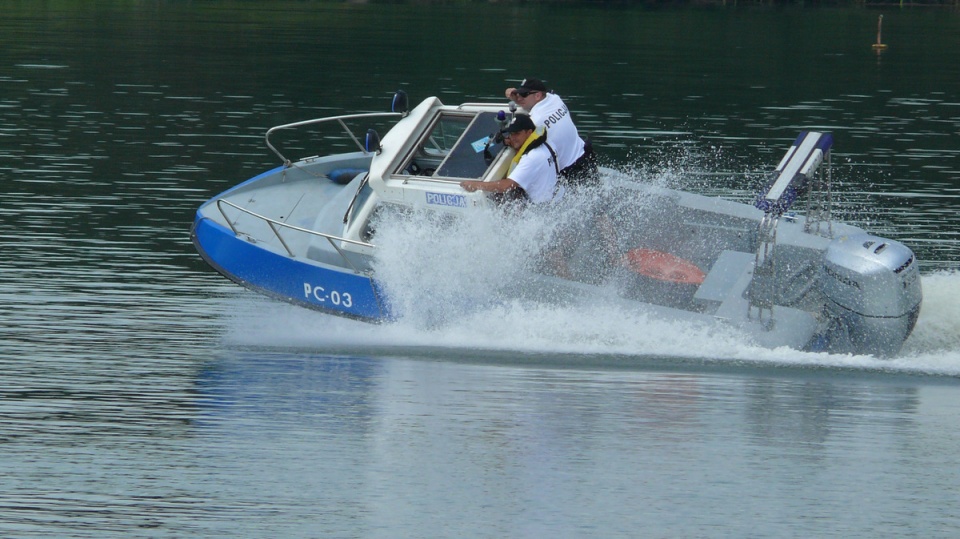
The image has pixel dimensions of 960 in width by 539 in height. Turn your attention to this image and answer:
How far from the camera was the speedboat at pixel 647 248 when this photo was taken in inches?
324

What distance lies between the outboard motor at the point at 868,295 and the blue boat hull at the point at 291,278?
9.61 feet

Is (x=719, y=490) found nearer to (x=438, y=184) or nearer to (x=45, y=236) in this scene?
(x=438, y=184)

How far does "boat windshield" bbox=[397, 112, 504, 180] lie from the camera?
9383mm

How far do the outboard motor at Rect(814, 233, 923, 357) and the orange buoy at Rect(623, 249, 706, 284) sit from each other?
3.11 feet

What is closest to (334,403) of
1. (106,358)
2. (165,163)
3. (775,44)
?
(106,358)

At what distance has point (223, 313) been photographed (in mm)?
10148

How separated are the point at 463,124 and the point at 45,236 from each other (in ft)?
15.7

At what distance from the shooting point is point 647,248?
366 inches

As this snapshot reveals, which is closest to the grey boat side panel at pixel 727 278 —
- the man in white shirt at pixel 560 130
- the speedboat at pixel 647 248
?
the speedboat at pixel 647 248

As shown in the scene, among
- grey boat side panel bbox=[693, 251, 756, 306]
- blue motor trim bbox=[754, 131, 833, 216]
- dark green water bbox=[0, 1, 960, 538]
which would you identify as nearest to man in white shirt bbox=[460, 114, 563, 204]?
dark green water bbox=[0, 1, 960, 538]

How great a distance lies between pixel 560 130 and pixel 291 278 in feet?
6.91

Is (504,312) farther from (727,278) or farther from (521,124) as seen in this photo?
(727,278)

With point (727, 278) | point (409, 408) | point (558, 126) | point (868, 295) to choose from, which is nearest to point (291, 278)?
point (409, 408)

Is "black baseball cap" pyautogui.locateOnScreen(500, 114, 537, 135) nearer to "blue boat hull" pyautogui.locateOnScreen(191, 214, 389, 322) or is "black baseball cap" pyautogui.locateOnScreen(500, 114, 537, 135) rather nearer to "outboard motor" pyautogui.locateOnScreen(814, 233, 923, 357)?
"blue boat hull" pyautogui.locateOnScreen(191, 214, 389, 322)
